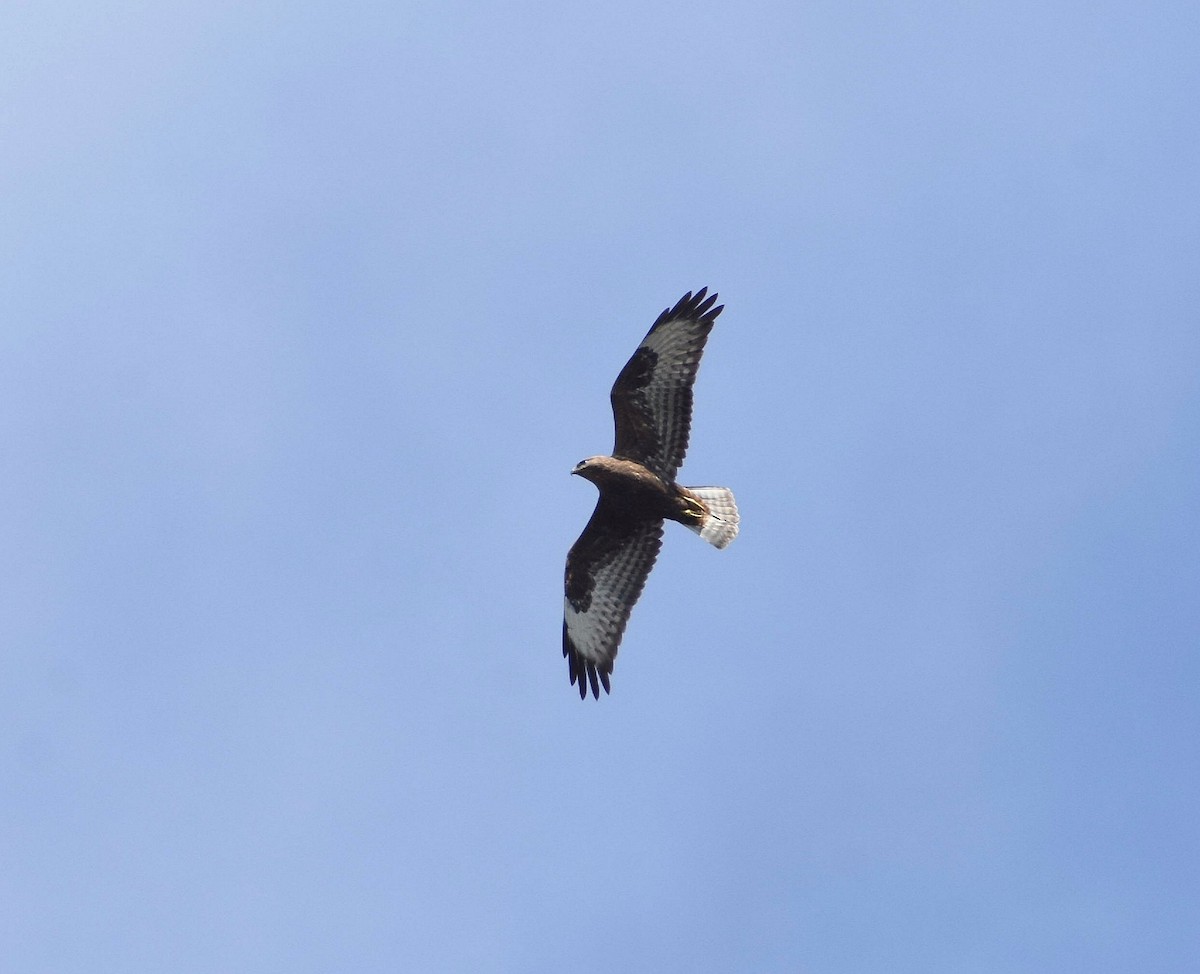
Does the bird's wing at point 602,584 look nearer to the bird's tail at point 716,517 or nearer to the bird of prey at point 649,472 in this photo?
the bird of prey at point 649,472

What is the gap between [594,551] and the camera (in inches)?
717

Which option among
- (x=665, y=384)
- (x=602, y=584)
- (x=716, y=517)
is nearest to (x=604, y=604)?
(x=602, y=584)

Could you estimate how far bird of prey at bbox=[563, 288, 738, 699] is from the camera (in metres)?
17.5

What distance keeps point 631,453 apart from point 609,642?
2263 millimetres

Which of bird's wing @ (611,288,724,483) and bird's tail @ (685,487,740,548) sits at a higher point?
bird's wing @ (611,288,724,483)

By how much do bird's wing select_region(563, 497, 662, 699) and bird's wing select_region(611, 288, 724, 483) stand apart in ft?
2.83

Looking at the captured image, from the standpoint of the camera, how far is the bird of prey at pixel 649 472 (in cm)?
1747

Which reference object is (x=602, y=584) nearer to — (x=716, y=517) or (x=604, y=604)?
(x=604, y=604)

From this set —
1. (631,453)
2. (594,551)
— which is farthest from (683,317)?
(594,551)

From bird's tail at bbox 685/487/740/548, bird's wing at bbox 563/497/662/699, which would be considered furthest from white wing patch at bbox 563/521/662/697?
bird's tail at bbox 685/487/740/548

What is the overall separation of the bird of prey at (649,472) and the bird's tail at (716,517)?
0.01 meters

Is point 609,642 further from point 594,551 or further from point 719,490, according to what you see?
point 719,490

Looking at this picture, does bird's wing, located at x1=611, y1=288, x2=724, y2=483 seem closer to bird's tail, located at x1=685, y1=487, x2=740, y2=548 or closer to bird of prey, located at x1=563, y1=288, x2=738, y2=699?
bird of prey, located at x1=563, y1=288, x2=738, y2=699

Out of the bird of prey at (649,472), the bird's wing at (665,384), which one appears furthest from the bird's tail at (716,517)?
the bird's wing at (665,384)
